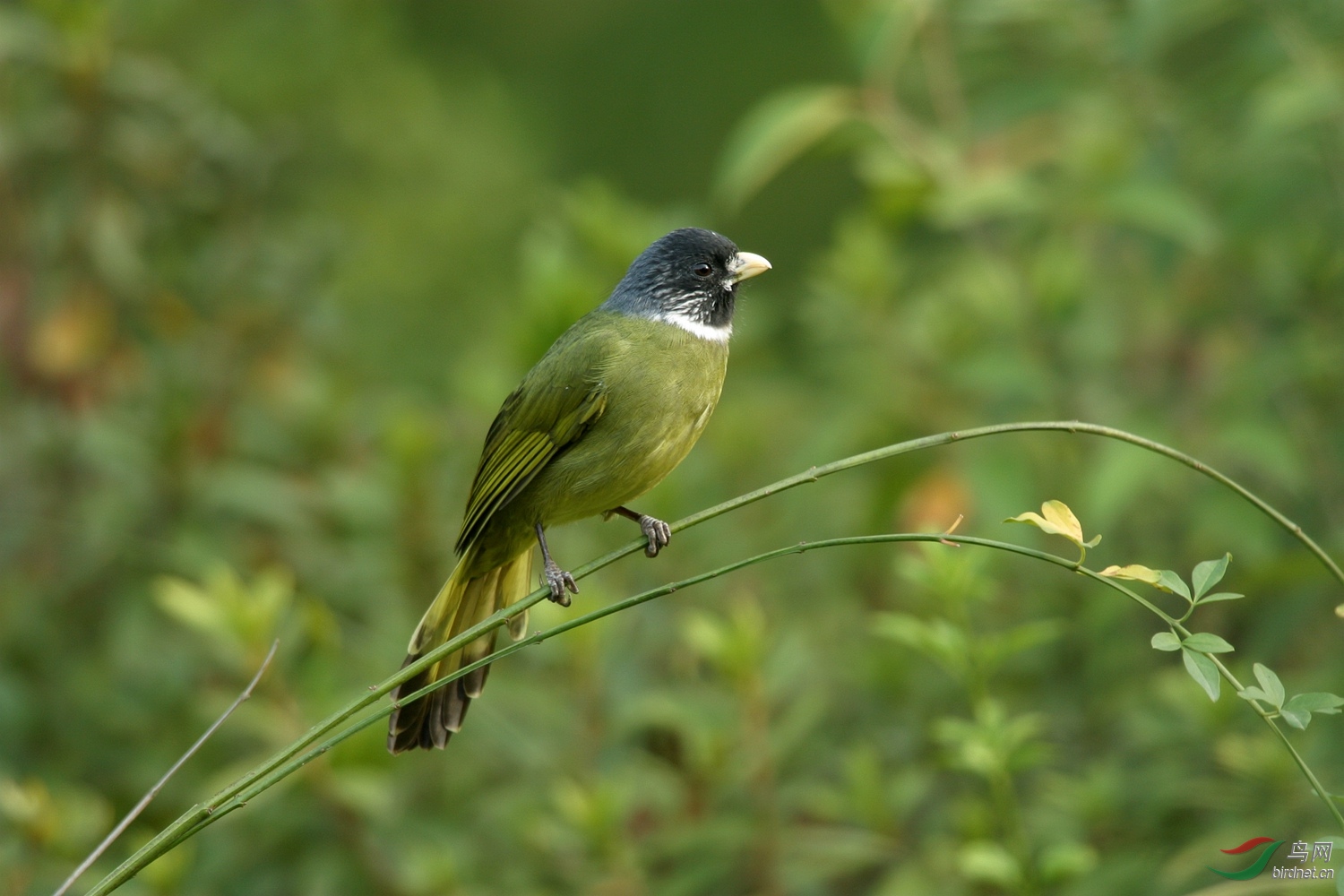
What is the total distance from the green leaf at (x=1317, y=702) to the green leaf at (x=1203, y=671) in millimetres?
97

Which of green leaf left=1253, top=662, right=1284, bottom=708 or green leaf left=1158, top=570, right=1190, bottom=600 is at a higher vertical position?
green leaf left=1158, top=570, right=1190, bottom=600

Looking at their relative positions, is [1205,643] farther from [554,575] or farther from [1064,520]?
[554,575]

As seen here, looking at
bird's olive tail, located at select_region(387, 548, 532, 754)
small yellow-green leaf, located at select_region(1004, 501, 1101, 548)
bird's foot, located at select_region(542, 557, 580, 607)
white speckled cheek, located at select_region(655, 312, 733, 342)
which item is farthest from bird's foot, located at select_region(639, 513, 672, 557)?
small yellow-green leaf, located at select_region(1004, 501, 1101, 548)

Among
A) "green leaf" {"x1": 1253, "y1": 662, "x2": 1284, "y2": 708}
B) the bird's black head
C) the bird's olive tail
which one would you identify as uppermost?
the bird's black head

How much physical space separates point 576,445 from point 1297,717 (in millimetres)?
1700

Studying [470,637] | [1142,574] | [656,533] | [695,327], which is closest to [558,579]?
[656,533]

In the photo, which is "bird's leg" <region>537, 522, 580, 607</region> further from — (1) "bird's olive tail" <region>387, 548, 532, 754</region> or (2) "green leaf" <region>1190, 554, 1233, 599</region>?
(2) "green leaf" <region>1190, 554, 1233, 599</region>

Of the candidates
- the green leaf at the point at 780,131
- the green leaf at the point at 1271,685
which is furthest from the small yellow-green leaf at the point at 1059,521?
the green leaf at the point at 780,131

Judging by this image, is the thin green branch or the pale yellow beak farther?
the pale yellow beak

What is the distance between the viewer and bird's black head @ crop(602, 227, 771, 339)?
3.38 m

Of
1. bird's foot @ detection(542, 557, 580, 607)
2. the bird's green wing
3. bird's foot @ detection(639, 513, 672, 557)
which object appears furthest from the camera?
the bird's green wing

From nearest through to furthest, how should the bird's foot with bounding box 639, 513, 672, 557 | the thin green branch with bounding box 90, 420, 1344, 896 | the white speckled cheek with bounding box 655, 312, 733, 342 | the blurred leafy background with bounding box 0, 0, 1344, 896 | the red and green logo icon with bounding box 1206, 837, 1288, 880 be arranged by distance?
the thin green branch with bounding box 90, 420, 1344, 896
the red and green logo icon with bounding box 1206, 837, 1288, 880
the bird's foot with bounding box 639, 513, 672, 557
the blurred leafy background with bounding box 0, 0, 1344, 896
the white speckled cheek with bounding box 655, 312, 733, 342

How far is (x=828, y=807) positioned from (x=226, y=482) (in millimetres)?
1904

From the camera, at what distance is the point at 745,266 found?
3.52 meters
